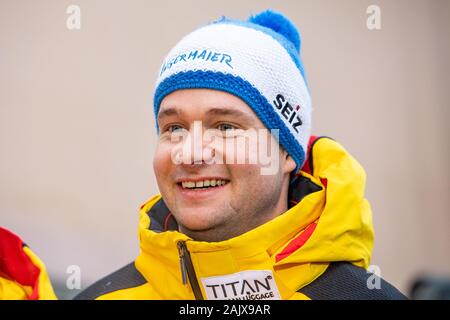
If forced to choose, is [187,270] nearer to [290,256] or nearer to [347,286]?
[290,256]

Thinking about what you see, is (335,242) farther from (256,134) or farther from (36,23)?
(36,23)

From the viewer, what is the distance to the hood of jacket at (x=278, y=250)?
3.40 ft

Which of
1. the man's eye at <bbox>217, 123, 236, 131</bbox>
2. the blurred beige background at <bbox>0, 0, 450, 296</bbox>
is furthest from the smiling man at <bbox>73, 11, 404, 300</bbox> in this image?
the blurred beige background at <bbox>0, 0, 450, 296</bbox>

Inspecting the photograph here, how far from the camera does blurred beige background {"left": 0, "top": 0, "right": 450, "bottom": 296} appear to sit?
1969 mm

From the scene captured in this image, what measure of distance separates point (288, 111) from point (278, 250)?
0.28 m

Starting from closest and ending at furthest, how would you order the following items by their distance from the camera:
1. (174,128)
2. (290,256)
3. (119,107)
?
1. (290,256)
2. (174,128)
3. (119,107)

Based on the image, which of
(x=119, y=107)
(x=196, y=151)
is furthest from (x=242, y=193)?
(x=119, y=107)

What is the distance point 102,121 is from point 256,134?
111 centimetres

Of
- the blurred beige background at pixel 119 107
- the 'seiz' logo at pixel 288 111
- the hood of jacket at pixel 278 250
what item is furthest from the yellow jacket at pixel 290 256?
the blurred beige background at pixel 119 107

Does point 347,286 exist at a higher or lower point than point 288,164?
lower

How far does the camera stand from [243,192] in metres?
1.07

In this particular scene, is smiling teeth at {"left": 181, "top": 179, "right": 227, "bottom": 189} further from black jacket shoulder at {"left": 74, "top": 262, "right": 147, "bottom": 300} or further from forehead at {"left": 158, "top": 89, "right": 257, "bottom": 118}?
black jacket shoulder at {"left": 74, "top": 262, "right": 147, "bottom": 300}
